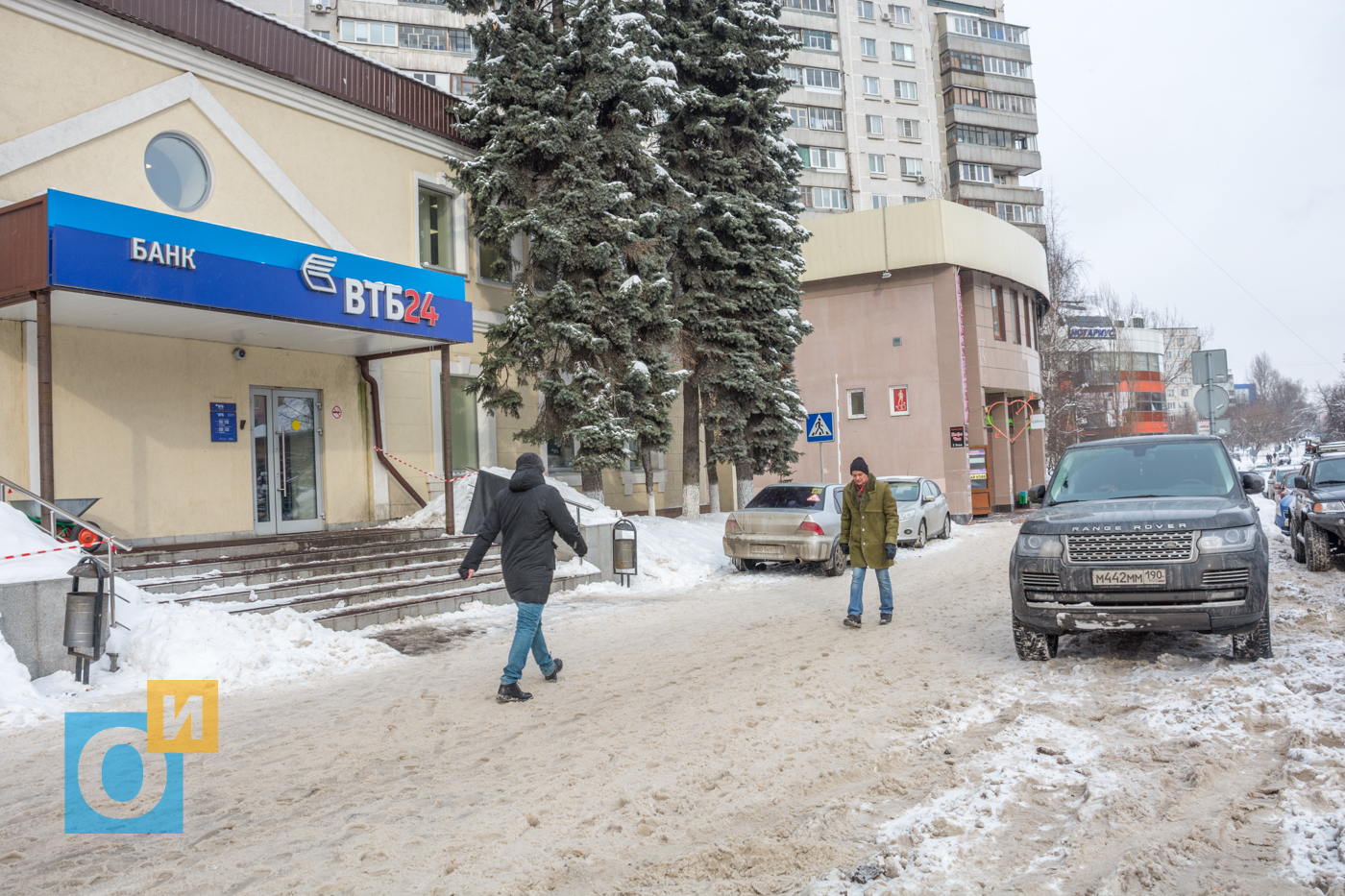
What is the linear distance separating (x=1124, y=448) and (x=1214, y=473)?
774 mm

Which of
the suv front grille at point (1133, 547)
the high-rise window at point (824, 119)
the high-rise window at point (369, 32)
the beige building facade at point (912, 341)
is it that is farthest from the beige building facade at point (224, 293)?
the high-rise window at point (824, 119)

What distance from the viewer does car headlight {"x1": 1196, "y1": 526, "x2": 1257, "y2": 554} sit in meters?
6.97

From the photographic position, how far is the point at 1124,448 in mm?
8617

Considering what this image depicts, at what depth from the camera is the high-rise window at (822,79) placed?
60312 millimetres

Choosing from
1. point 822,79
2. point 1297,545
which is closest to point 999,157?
point 822,79

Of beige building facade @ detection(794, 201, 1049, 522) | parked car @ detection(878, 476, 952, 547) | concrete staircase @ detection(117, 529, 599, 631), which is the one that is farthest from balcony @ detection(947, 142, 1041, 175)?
concrete staircase @ detection(117, 529, 599, 631)

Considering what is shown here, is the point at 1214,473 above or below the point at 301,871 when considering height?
above

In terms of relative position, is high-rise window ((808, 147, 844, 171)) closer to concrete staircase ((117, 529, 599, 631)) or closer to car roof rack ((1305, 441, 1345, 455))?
car roof rack ((1305, 441, 1345, 455))

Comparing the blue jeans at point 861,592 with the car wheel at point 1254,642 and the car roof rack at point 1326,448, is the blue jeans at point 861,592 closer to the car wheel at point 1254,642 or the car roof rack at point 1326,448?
the car wheel at point 1254,642

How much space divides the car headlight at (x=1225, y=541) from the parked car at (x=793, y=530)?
8584 mm

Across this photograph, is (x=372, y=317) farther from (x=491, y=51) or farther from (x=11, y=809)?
(x=11, y=809)

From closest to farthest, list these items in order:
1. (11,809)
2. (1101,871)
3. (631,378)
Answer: (1101,871) → (11,809) → (631,378)

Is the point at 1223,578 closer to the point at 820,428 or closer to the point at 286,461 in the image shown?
the point at 286,461

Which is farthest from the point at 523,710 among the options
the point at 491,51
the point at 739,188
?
the point at 739,188
